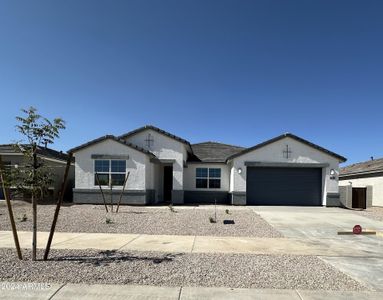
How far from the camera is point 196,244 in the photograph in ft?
29.8

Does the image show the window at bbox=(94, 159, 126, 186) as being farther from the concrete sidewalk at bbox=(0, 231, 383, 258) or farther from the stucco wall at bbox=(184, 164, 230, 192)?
the concrete sidewalk at bbox=(0, 231, 383, 258)

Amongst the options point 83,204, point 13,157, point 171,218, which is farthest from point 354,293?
point 13,157

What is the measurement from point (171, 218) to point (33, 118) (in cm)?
877

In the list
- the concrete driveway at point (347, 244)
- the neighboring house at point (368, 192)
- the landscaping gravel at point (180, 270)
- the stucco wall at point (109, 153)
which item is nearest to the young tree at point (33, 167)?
the landscaping gravel at point (180, 270)

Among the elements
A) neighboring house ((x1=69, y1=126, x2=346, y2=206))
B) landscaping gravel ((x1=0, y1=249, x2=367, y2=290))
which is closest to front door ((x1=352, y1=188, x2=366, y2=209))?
neighboring house ((x1=69, y1=126, x2=346, y2=206))

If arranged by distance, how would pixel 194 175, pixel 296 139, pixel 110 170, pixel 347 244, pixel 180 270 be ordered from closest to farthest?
pixel 180 270
pixel 347 244
pixel 110 170
pixel 296 139
pixel 194 175

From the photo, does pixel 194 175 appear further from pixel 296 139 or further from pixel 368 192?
pixel 368 192

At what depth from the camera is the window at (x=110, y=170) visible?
2122 cm

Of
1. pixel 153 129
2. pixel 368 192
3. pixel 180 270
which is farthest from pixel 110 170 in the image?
pixel 368 192

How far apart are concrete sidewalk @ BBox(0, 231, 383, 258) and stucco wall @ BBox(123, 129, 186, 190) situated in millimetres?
12734

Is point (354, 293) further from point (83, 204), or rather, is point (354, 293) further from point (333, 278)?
point (83, 204)

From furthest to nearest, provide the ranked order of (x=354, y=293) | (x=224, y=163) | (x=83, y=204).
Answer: (x=224, y=163) → (x=83, y=204) → (x=354, y=293)

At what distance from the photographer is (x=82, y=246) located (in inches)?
339

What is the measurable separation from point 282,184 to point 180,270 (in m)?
18.3
